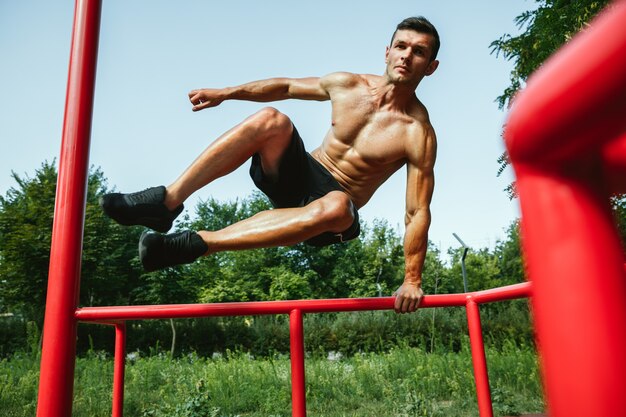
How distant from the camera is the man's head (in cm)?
243

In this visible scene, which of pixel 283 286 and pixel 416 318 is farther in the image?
pixel 283 286

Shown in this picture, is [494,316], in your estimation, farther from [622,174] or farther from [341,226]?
[622,174]

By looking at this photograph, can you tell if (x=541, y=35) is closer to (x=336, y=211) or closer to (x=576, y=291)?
(x=336, y=211)

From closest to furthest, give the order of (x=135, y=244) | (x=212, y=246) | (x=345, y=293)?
(x=212, y=246) → (x=135, y=244) → (x=345, y=293)

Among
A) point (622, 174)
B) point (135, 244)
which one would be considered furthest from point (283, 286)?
point (622, 174)

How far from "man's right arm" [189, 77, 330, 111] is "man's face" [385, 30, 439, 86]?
355 mm

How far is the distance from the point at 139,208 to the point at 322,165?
892 mm

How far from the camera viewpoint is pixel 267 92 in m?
2.42

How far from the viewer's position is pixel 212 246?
2033mm

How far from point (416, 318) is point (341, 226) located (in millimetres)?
9231

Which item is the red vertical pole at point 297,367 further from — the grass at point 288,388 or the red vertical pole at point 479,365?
the grass at point 288,388

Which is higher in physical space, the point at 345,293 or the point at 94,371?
the point at 345,293

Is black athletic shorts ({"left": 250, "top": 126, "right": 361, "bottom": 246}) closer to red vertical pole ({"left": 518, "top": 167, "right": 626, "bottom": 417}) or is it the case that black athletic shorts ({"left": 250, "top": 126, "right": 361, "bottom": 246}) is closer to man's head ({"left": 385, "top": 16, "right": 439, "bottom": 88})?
man's head ({"left": 385, "top": 16, "right": 439, "bottom": 88})

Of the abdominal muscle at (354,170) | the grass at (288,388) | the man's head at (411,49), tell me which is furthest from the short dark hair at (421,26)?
the grass at (288,388)
